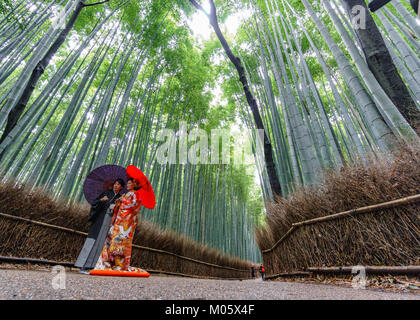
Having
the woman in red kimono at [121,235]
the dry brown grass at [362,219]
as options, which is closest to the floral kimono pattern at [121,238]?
the woman in red kimono at [121,235]

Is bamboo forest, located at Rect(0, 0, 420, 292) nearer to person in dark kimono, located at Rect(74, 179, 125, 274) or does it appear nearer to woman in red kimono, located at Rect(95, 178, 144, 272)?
person in dark kimono, located at Rect(74, 179, 125, 274)

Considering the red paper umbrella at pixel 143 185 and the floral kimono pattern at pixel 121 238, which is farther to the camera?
the red paper umbrella at pixel 143 185

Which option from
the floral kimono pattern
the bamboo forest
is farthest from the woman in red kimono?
the bamboo forest

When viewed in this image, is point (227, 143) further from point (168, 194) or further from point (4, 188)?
point (4, 188)

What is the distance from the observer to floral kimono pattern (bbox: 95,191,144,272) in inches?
71.0

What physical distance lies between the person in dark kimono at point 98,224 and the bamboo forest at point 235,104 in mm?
934

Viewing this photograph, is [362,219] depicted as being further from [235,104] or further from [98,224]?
[235,104]

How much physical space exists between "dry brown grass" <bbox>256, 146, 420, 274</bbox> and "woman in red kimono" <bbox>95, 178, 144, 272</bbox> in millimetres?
1676

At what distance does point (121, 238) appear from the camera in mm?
1881

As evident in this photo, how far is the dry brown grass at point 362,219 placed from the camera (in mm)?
1145

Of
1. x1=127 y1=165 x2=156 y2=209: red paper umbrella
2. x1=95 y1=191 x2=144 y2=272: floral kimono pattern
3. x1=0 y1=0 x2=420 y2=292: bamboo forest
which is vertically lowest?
A: x1=95 y1=191 x2=144 y2=272: floral kimono pattern

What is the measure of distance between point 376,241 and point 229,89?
5387mm

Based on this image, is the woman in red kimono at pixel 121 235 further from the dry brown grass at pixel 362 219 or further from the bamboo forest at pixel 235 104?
the dry brown grass at pixel 362 219

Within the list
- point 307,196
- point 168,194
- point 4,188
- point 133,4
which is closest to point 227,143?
point 168,194
